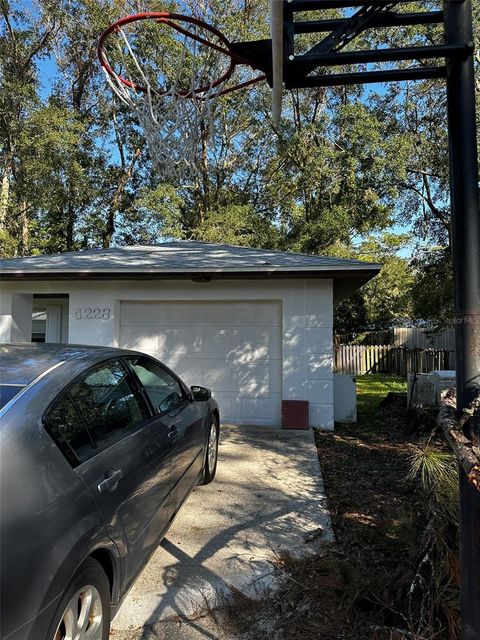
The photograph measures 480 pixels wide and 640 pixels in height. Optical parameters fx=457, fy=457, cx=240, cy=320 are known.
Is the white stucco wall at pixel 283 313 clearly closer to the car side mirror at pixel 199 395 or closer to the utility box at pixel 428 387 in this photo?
the utility box at pixel 428 387

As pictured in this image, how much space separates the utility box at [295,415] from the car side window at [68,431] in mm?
5717

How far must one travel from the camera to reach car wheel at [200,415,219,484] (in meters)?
4.83

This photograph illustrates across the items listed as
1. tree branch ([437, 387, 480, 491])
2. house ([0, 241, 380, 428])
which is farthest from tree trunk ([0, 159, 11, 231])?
tree branch ([437, 387, 480, 491])

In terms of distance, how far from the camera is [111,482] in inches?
92.4

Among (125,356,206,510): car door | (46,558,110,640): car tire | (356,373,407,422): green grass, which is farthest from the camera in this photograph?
(356,373,407,422): green grass

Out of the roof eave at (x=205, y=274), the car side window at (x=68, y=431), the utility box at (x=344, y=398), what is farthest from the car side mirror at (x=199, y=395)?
the utility box at (x=344, y=398)

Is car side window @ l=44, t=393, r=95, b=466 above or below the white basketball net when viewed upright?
below

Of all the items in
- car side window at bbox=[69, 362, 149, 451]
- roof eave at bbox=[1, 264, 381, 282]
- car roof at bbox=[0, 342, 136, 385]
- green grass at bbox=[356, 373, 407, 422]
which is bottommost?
green grass at bbox=[356, 373, 407, 422]

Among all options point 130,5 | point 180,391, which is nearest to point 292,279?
point 180,391

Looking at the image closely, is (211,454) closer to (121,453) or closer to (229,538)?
(229,538)

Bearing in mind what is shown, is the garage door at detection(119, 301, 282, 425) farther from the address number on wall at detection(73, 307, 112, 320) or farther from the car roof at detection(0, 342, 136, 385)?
the car roof at detection(0, 342, 136, 385)

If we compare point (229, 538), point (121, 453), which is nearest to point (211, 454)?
point (229, 538)

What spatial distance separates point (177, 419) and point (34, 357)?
1.44 m

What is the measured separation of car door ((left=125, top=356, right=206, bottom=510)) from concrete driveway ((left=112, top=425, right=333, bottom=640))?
380 millimetres
